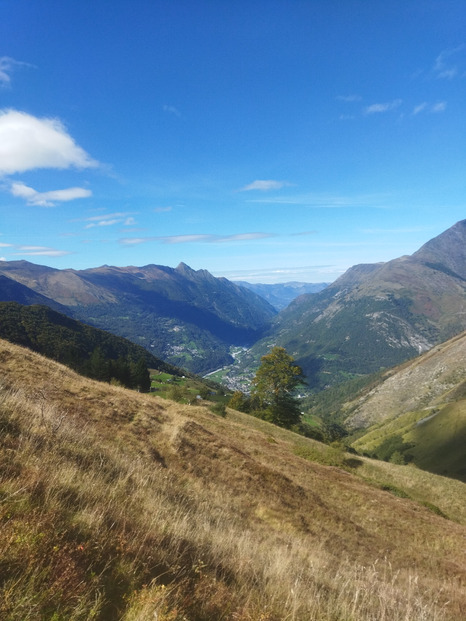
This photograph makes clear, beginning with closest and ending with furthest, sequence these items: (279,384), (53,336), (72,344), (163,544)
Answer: (163,544), (279,384), (72,344), (53,336)

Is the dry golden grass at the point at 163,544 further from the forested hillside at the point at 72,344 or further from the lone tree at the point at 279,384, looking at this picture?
the forested hillside at the point at 72,344

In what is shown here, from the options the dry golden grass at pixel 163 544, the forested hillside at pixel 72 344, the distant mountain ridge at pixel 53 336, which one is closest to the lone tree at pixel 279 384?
the dry golden grass at pixel 163 544

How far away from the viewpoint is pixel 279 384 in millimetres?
41719

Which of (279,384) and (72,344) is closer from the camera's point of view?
(279,384)

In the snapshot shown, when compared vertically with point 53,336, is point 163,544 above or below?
above

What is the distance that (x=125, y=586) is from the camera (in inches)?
136

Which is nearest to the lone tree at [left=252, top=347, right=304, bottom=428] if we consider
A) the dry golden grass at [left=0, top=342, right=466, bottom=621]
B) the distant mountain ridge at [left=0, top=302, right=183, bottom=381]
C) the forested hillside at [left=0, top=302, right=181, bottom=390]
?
the dry golden grass at [left=0, top=342, right=466, bottom=621]

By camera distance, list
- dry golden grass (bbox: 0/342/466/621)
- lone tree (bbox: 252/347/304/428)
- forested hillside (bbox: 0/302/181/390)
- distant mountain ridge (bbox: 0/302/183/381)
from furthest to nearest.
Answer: distant mountain ridge (bbox: 0/302/183/381)
forested hillside (bbox: 0/302/181/390)
lone tree (bbox: 252/347/304/428)
dry golden grass (bbox: 0/342/466/621)

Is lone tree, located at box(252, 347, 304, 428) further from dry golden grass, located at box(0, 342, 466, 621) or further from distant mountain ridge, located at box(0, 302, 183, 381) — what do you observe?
distant mountain ridge, located at box(0, 302, 183, 381)

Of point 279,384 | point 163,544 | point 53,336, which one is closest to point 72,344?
point 53,336

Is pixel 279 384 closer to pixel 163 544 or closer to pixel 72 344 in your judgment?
pixel 163 544

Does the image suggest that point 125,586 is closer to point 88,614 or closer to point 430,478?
point 88,614

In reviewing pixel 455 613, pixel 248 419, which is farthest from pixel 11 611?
pixel 248 419

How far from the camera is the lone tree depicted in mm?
41438
